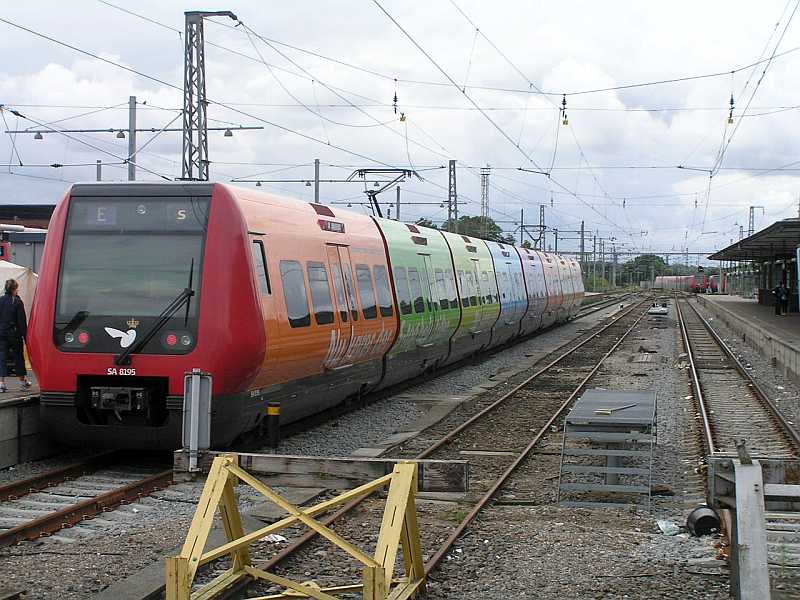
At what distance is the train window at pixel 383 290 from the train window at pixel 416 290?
147 cm

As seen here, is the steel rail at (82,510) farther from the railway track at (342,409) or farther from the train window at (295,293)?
the train window at (295,293)

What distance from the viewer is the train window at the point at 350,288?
45.1ft

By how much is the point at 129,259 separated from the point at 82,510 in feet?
9.42

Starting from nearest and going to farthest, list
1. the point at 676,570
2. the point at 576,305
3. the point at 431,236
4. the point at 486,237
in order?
the point at 676,570 → the point at 431,236 → the point at 486,237 → the point at 576,305

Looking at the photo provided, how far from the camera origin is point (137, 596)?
6023 millimetres

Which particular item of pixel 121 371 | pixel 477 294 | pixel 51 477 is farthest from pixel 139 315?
pixel 477 294

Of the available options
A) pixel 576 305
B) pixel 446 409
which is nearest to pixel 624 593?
pixel 446 409

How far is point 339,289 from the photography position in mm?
13398

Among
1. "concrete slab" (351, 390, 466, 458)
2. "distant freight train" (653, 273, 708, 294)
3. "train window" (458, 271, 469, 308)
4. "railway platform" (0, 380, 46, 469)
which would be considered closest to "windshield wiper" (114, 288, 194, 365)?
"railway platform" (0, 380, 46, 469)

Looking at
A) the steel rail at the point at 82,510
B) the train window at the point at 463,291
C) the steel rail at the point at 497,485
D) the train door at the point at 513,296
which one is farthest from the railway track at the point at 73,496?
the train door at the point at 513,296

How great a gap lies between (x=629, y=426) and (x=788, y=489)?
3.90m

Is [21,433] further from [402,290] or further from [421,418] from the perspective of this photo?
[402,290]

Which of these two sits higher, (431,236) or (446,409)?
(431,236)

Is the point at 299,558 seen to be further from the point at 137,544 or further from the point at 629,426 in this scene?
the point at 629,426
